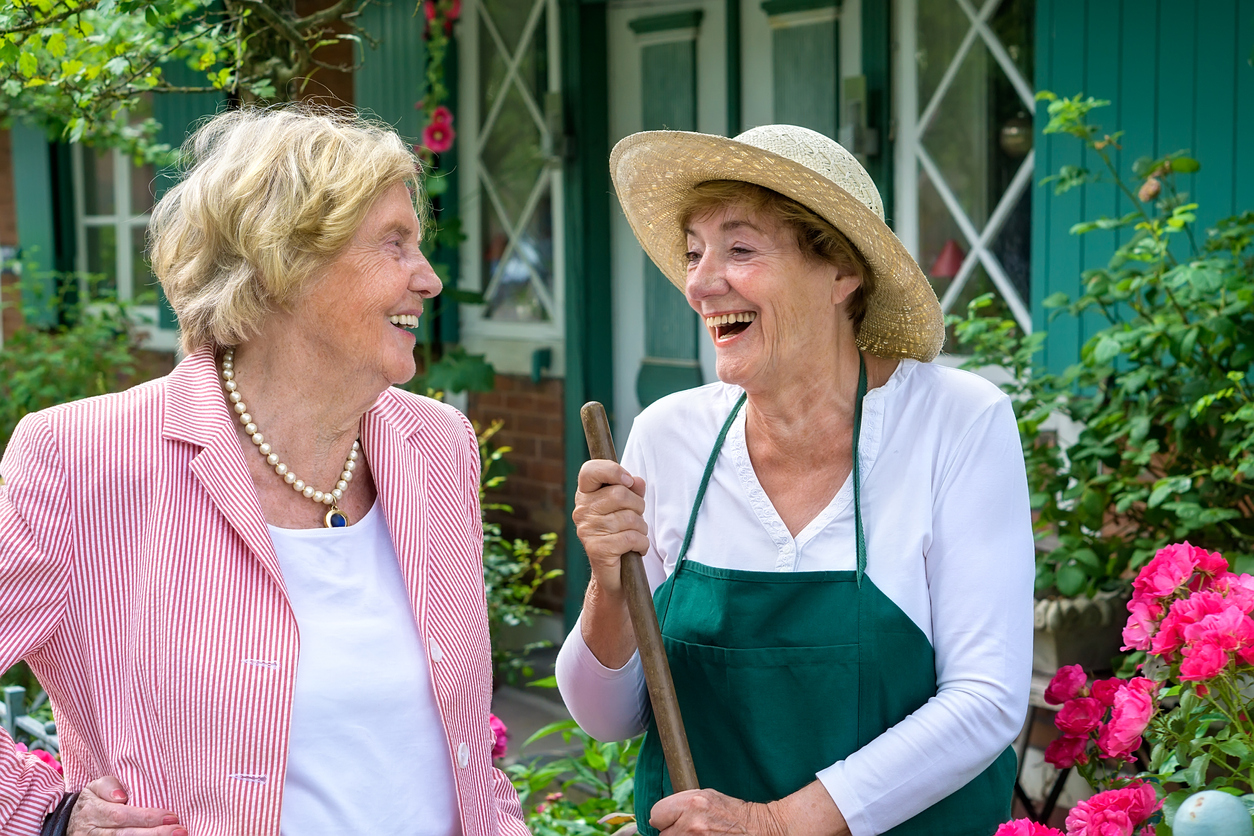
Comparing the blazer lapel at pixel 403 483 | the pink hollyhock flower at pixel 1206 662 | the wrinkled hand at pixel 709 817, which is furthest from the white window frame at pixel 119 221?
the pink hollyhock flower at pixel 1206 662

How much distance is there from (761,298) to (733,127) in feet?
9.15

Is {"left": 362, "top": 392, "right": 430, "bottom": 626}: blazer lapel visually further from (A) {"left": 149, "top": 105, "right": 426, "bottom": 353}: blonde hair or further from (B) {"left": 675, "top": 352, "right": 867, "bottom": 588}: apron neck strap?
(B) {"left": 675, "top": 352, "right": 867, "bottom": 588}: apron neck strap

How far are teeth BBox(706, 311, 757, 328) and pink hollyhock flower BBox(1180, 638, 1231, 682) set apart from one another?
76 centimetres

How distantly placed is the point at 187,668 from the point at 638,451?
2.61ft

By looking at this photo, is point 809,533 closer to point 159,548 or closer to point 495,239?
point 159,548

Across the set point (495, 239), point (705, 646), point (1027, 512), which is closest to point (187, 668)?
point (705, 646)

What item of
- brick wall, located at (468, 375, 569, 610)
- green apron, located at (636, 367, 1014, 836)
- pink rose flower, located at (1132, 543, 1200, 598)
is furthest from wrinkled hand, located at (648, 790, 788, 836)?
brick wall, located at (468, 375, 569, 610)

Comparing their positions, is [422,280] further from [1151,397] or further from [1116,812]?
[1151,397]

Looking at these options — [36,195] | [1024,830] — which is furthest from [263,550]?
[36,195]

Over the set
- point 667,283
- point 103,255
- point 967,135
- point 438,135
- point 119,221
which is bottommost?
point 667,283

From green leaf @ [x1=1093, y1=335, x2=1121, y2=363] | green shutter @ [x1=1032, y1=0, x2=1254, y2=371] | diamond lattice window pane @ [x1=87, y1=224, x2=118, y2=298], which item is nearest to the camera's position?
green leaf @ [x1=1093, y1=335, x2=1121, y2=363]

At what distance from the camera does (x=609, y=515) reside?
181 cm

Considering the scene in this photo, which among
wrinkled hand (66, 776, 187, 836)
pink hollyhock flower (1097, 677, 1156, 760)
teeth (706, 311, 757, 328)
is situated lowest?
wrinkled hand (66, 776, 187, 836)

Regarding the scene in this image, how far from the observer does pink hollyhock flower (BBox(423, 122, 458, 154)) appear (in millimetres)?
5020
